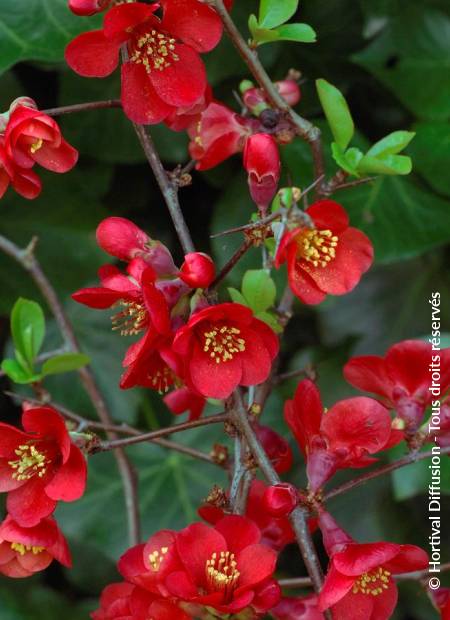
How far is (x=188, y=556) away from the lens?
0.58 metres

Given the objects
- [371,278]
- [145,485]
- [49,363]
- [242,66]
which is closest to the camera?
[49,363]

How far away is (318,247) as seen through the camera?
634 mm

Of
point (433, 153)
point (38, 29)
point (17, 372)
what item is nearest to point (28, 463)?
point (17, 372)

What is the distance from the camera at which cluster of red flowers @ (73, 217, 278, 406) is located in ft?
1.91

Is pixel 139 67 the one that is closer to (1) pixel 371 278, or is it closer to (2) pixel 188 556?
(2) pixel 188 556

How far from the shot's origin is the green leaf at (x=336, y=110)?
2.12ft

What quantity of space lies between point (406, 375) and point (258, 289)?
0.16 meters

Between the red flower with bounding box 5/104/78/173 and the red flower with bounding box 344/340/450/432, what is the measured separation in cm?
28

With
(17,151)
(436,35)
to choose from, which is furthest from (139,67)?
(436,35)

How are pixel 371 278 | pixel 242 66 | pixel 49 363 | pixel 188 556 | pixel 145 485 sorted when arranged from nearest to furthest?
pixel 188 556
pixel 49 363
pixel 242 66
pixel 145 485
pixel 371 278

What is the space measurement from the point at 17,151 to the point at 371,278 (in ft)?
2.43

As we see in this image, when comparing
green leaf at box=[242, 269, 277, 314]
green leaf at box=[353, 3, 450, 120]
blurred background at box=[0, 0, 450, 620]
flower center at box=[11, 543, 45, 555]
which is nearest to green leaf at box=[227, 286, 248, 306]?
green leaf at box=[242, 269, 277, 314]

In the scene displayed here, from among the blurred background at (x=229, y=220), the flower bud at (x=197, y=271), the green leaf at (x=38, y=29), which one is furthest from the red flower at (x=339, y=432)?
the green leaf at (x=38, y=29)

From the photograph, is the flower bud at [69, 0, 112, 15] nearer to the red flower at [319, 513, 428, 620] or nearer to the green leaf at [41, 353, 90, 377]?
the green leaf at [41, 353, 90, 377]
